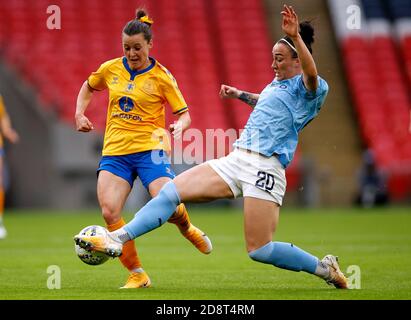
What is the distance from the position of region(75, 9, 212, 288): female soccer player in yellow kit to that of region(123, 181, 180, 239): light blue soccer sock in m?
0.75

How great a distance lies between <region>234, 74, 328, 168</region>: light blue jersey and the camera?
25.4 ft

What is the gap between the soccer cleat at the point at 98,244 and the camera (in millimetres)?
7289

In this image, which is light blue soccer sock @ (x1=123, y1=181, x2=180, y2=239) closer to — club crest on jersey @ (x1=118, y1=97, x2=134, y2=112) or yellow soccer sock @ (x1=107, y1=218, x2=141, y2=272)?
yellow soccer sock @ (x1=107, y1=218, x2=141, y2=272)

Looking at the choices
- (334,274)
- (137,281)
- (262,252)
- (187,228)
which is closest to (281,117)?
(262,252)

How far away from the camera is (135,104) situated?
8.50 metres

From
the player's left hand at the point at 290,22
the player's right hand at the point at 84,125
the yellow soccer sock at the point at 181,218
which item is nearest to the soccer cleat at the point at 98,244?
the player's right hand at the point at 84,125

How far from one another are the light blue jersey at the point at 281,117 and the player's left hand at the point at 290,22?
2.10 feet

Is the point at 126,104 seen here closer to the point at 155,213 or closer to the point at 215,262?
the point at 155,213

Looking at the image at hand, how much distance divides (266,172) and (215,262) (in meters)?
3.44

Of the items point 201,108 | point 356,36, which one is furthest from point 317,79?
point 356,36

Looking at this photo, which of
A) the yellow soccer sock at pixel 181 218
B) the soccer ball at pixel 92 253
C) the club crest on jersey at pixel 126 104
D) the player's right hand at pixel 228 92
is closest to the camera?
the soccer ball at pixel 92 253

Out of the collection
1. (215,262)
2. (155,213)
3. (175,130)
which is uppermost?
(175,130)

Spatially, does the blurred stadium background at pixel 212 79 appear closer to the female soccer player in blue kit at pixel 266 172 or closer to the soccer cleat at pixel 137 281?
the soccer cleat at pixel 137 281
